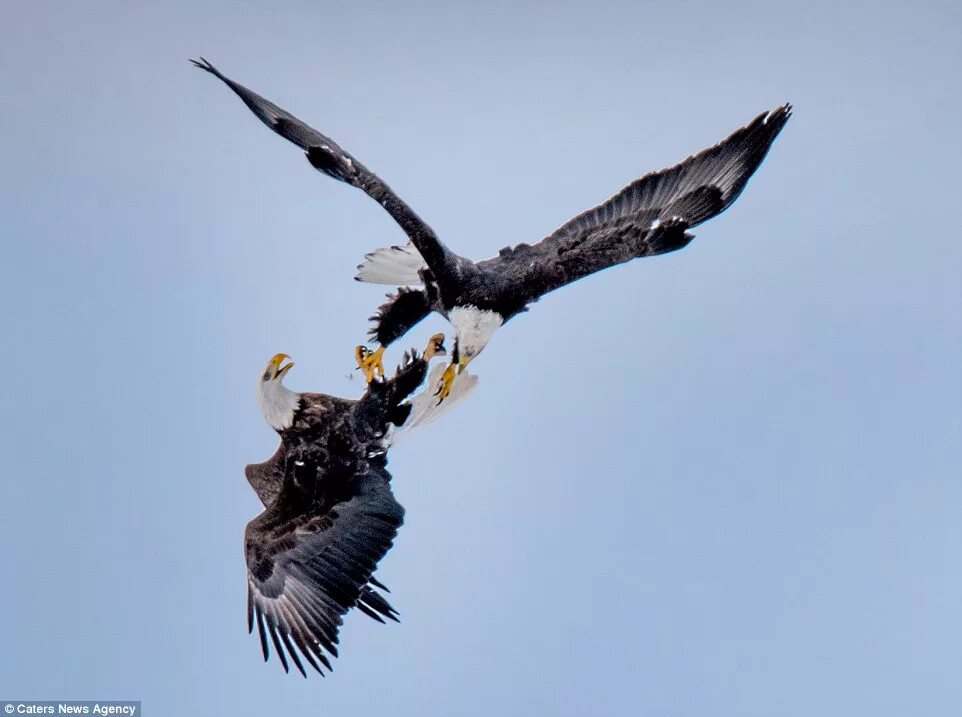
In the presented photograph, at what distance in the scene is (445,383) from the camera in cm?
897

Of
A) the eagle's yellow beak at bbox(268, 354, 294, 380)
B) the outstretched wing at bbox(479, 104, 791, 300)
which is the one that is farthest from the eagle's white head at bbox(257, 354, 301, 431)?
the outstretched wing at bbox(479, 104, 791, 300)

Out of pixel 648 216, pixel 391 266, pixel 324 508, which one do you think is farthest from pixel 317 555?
pixel 648 216

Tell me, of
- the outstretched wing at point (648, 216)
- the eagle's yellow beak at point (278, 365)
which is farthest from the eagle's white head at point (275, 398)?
the outstretched wing at point (648, 216)

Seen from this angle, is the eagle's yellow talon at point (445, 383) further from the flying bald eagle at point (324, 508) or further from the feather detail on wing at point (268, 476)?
the feather detail on wing at point (268, 476)

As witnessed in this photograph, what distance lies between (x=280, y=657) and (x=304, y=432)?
4.27ft

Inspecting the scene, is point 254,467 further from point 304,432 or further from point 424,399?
point 424,399

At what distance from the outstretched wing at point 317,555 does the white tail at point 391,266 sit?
4.74 ft

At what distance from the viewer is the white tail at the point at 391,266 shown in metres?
9.68

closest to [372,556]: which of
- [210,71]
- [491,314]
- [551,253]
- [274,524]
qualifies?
[274,524]

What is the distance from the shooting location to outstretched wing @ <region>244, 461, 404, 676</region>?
28.3 feet

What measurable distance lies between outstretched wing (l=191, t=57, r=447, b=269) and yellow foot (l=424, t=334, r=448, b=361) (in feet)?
2.27

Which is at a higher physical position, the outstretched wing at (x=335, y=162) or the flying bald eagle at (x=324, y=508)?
the outstretched wing at (x=335, y=162)

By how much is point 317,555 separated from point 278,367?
114cm

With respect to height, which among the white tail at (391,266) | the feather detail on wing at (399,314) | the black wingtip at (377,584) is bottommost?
the black wingtip at (377,584)
